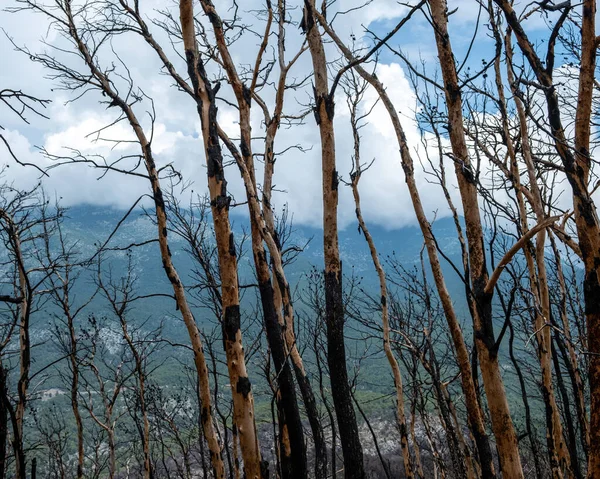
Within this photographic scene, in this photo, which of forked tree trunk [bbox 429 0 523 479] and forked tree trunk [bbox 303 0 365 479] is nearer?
forked tree trunk [bbox 429 0 523 479]

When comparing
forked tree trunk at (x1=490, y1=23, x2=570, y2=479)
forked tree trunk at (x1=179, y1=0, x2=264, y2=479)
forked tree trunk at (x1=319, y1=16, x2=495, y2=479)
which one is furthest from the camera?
forked tree trunk at (x1=490, y1=23, x2=570, y2=479)

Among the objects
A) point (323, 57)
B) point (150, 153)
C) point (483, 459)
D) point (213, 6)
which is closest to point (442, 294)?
point (483, 459)

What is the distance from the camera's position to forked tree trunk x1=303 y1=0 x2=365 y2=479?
4.13 meters

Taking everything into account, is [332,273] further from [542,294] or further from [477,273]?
[542,294]

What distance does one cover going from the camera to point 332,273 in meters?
4.38

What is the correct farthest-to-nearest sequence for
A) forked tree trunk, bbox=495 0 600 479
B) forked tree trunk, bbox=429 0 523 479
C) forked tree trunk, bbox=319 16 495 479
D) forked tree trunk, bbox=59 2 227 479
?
forked tree trunk, bbox=59 2 227 479, forked tree trunk, bbox=319 16 495 479, forked tree trunk, bbox=429 0 523 479, forked tree trunk, bbox=495 0 600 479

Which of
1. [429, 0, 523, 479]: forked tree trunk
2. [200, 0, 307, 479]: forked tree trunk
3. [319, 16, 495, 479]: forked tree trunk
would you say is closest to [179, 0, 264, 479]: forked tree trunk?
[200, 0, 307, 479]: forked tree trunk

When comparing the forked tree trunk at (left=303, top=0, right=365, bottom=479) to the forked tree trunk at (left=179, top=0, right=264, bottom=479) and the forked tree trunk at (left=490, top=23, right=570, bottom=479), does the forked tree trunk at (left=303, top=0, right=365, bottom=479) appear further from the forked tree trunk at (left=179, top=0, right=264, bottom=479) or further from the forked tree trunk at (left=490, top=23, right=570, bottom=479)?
the forked tree trunk at (left=490, top=23, right=570, bottom=479)

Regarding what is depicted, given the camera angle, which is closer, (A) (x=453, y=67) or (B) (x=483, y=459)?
(A) (x=453, y=67)

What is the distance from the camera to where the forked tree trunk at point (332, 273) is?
4.13 meters

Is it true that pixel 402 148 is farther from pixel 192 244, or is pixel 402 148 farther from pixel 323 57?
pixel 192 244

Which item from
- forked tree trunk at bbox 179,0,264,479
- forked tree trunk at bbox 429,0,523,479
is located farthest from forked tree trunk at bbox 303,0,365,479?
forked tree trunk at bbox 429,0,523,479

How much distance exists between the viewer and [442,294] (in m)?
4.12

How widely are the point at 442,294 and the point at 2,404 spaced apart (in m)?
3.33
